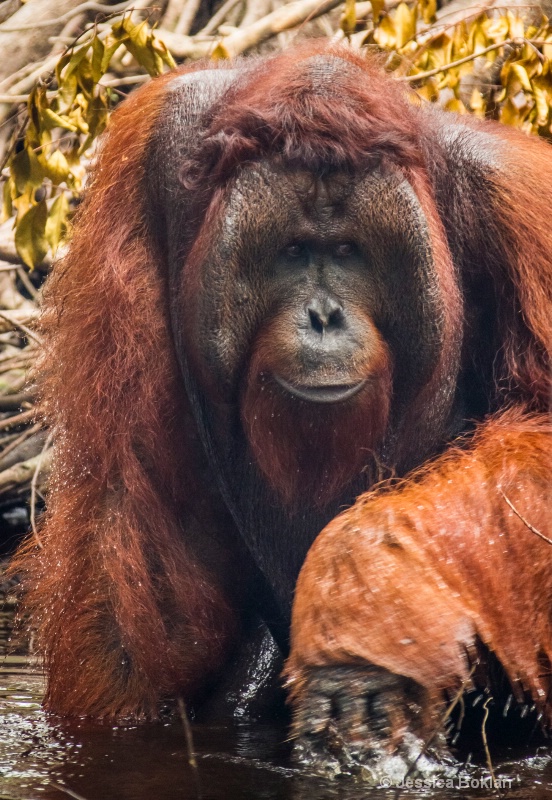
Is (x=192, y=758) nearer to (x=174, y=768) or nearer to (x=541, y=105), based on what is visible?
(x=174, y=768)

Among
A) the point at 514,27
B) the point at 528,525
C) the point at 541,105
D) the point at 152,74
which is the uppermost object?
the point at 152,74

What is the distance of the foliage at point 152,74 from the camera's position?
4.37 meters

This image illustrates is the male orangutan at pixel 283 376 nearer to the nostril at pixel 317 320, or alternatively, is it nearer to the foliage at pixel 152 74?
the nostril at pixel 317 320

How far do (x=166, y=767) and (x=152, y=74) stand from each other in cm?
284

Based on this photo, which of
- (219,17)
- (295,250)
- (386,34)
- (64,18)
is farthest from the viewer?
(219,17)

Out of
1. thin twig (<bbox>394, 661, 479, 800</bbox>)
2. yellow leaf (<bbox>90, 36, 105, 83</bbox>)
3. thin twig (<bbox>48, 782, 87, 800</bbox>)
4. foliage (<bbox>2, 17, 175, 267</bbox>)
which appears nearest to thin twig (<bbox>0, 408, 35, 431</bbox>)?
foliage (<bbox>2, 17, 175, 267</bbox>)

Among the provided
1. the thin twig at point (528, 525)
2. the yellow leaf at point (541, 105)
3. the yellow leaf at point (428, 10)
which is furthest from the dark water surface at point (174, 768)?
the yellow leaf at point (428, 10)

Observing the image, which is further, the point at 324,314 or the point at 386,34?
the point at 386,34

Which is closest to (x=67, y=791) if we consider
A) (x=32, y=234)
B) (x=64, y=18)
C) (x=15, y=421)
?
(x=32, y=234)

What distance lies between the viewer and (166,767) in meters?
2.40

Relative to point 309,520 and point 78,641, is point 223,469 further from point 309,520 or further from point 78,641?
point 78,641

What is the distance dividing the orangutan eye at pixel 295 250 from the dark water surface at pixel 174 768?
40.9 inches

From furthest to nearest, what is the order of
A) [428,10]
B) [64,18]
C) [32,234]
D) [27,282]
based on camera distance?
1. [64,18]
2. [27,282]
3. [428,10]
4. [32,234]

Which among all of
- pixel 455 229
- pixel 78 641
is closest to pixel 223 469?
pixel 78 641
